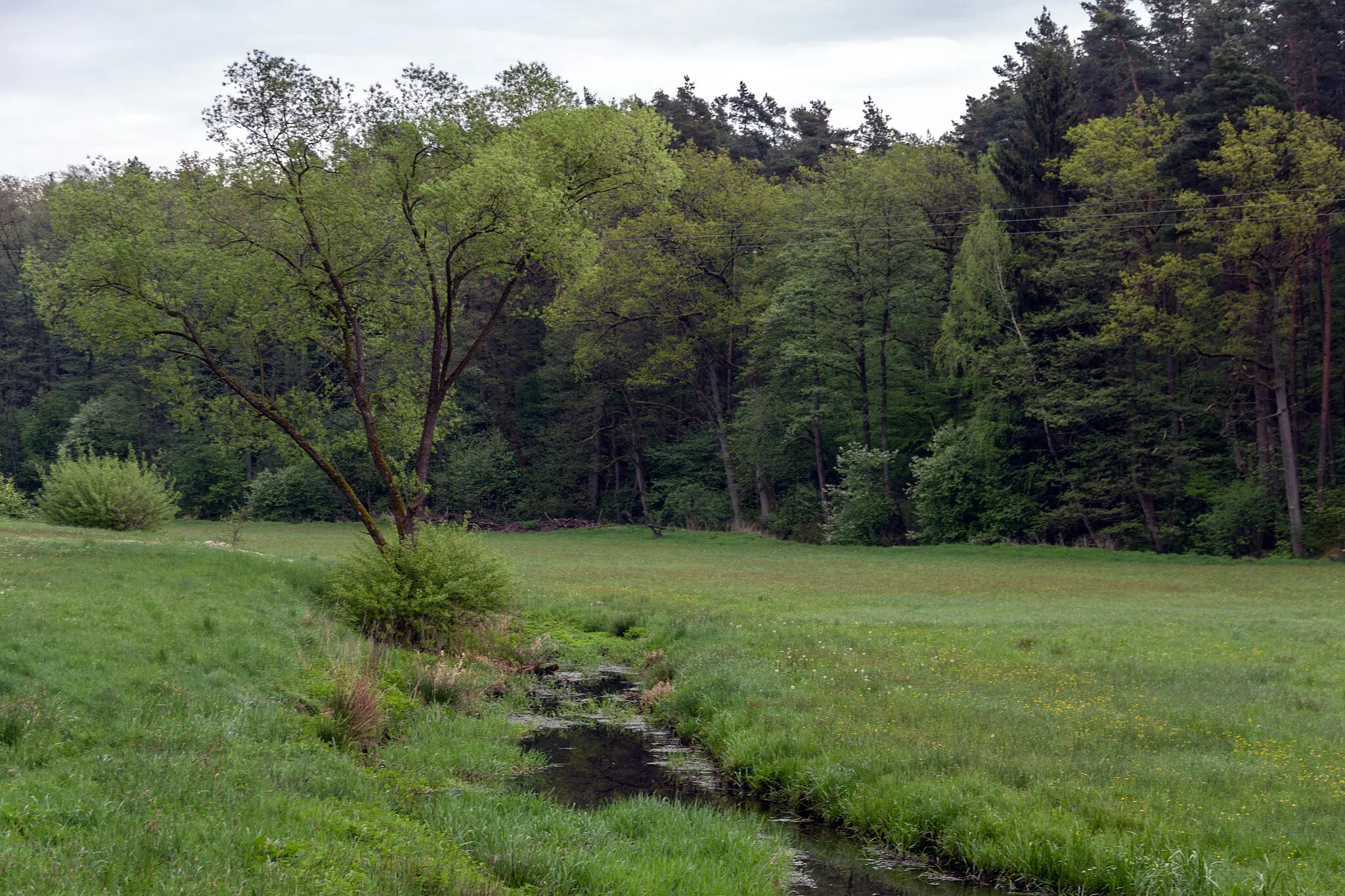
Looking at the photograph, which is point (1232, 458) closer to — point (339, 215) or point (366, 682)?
point (339, 215)

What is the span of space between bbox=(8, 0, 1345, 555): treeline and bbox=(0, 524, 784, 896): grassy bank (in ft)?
29.1

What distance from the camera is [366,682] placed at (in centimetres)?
1379

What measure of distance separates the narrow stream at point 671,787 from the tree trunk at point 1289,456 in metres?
34.1

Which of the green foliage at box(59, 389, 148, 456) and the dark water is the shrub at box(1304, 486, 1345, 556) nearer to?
the dark water

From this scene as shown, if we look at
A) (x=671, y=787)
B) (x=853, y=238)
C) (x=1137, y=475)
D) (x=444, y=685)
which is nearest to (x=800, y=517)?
(x=853, y=238)

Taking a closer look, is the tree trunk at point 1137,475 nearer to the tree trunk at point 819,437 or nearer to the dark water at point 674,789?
the tree trunk at point 819,437

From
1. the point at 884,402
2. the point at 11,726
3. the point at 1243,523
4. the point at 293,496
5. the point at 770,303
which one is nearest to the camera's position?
the point at 11,726

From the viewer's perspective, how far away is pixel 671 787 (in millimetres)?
12422

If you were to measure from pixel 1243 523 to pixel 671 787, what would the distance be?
3813 centimetres

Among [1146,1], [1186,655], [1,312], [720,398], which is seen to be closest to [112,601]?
[1186,655]

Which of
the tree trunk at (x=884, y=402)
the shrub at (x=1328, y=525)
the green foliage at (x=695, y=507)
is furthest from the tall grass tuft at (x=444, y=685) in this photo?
the green foliage at (x=695, y=507)

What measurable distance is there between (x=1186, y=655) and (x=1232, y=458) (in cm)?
3174

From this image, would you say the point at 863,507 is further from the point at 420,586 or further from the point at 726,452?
the point at 420,586

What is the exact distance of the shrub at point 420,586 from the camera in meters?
19.3
